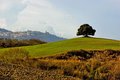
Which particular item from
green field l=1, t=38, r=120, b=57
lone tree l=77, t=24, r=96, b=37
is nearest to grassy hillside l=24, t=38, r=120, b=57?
green field l=1, t=38, r=120, b=57

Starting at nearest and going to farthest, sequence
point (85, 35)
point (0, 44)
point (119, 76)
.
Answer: point (119, 76)
point (85, 35)
point (0, 44)

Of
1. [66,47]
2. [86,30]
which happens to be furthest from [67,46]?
[86,30]

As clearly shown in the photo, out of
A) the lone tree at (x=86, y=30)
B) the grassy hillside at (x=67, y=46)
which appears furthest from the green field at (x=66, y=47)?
the lone tree at (x=86, y=30)

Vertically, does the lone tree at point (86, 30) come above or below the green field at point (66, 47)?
above

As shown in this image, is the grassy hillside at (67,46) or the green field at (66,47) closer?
the green field at (66,47)

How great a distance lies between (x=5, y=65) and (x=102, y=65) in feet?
64.1

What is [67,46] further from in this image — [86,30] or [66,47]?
[86,30]

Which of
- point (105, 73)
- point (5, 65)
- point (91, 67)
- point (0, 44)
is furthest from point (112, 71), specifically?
point (0, 44)

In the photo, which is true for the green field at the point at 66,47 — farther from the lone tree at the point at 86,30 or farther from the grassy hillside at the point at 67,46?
the lone tree at the point at 86,30

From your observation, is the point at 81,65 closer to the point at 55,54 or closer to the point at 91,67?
the point at 91,67

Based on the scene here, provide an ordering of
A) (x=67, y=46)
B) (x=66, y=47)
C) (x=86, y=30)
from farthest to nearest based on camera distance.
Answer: (x=86, y=30) → (x=67, y=46) → (x=66, y=47)

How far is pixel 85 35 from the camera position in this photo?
3103 inches

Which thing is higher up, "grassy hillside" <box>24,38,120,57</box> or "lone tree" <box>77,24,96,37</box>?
"lone tree" <box>77,24,96,37</box>

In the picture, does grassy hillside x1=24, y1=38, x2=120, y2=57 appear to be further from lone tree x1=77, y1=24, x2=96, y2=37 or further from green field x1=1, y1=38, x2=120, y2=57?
lone tree x1=77, y1=24, x2=96, y2=37
